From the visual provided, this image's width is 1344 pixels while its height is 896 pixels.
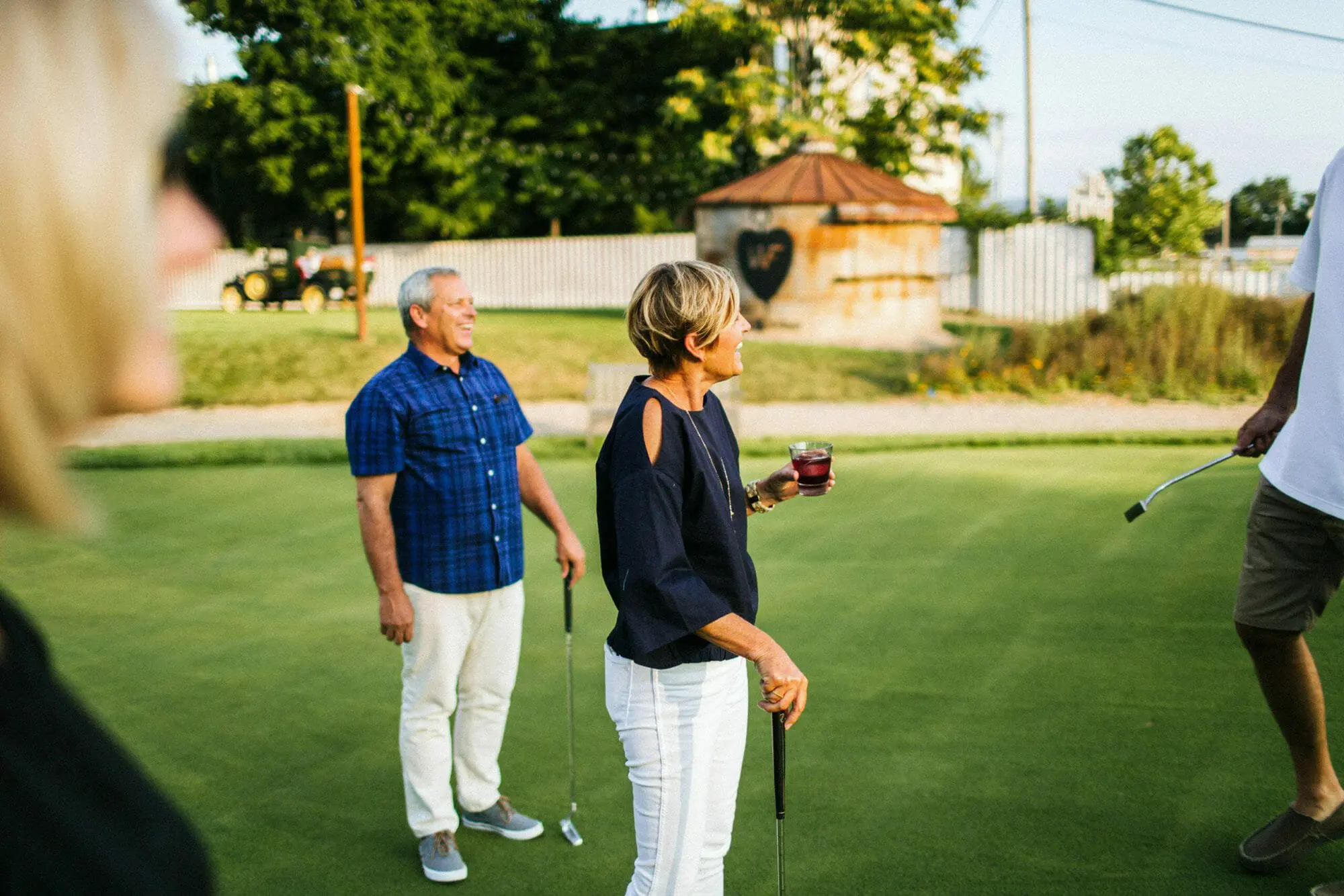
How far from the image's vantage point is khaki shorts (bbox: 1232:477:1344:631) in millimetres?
3463

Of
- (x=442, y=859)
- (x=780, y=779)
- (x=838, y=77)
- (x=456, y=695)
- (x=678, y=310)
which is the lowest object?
(x=442, y=859)

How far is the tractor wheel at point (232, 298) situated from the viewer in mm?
29812

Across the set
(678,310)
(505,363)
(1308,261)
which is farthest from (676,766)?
(505,363)

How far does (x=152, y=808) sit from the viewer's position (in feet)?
3.18

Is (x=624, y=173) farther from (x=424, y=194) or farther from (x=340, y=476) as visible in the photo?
(x=340, y=476)

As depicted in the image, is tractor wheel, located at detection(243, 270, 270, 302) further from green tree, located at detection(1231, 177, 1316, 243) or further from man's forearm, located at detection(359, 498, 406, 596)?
green tree, located at detection(1231, 177, 1316, 243)

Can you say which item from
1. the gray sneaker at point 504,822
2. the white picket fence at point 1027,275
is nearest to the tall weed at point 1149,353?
the white picket fence at point 1027,275

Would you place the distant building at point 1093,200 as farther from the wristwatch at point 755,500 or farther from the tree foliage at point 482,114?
the wristwatch at point 755,500

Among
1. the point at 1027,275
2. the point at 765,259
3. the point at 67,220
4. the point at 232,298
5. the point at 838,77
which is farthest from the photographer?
the point at 232,298

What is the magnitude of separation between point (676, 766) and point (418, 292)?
1956 mm

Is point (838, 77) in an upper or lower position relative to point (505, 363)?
upper

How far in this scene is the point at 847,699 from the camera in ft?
16.2

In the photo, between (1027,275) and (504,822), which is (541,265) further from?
(504,822)

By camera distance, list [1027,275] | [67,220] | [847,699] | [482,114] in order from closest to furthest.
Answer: [67,220], [847,699], [1027,275], [482,114]
